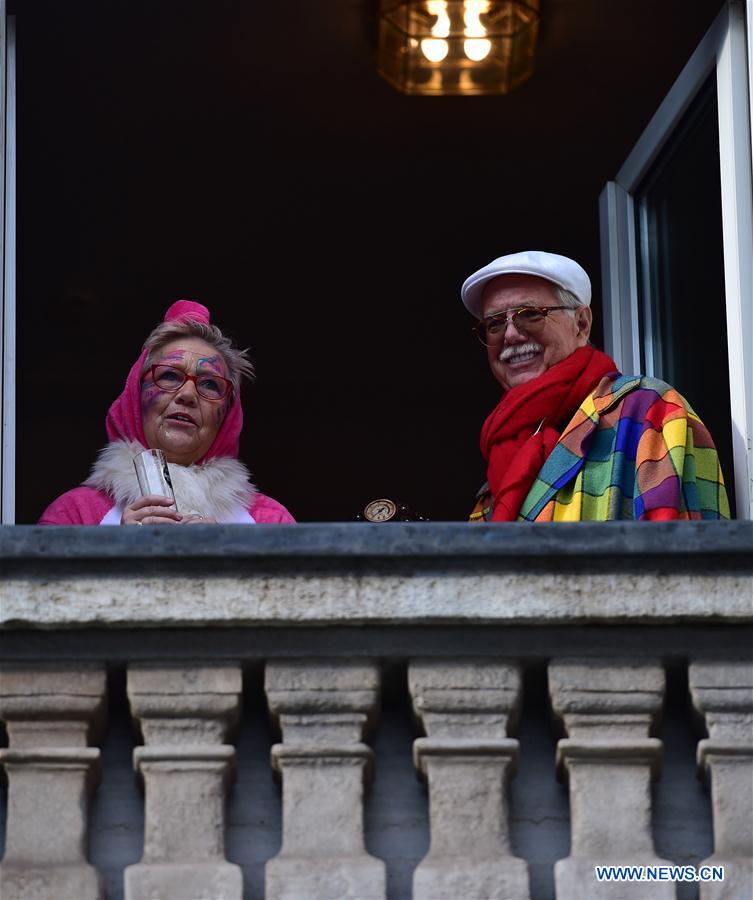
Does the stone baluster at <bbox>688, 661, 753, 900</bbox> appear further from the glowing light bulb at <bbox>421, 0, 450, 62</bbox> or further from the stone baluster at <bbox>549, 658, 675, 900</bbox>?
the glowing light bulb at <bbox>421, 0, 450, 62</bbox>

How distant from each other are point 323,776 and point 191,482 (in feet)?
5.45

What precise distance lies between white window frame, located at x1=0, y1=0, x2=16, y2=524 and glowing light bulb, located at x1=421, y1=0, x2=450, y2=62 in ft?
6.25

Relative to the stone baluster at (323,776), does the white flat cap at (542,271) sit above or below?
above

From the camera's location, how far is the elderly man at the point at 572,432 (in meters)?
4.39

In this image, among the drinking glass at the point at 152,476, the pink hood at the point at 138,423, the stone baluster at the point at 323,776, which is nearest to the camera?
the stone baluster at the point at 323,776

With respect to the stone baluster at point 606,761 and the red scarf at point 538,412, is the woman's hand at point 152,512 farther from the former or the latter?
the stone baluster at point 606,761

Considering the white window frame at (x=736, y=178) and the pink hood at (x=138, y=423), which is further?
the pink hood at (x=138, y=423)

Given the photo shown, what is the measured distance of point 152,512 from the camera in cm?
438

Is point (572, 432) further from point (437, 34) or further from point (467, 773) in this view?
point (437, 34)

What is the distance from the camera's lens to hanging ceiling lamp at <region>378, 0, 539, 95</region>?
6410 mm

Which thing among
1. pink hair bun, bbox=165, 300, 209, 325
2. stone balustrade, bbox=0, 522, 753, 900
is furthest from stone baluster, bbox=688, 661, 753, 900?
pink hair bun, bbox=165, 300, 209, 325

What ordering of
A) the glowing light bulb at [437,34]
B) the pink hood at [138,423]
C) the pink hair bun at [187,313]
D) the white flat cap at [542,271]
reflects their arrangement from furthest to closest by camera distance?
the glowing light bulb at [437,34] < the pink hair bun at [187,313] < the pink hood at [138,423] < the white flat cap at [542,271]

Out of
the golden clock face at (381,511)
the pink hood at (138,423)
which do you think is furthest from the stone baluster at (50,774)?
the pink hood at (138,423)

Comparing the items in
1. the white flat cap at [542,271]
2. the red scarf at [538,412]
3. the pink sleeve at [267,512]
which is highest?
the white flat cap at [542,271]
